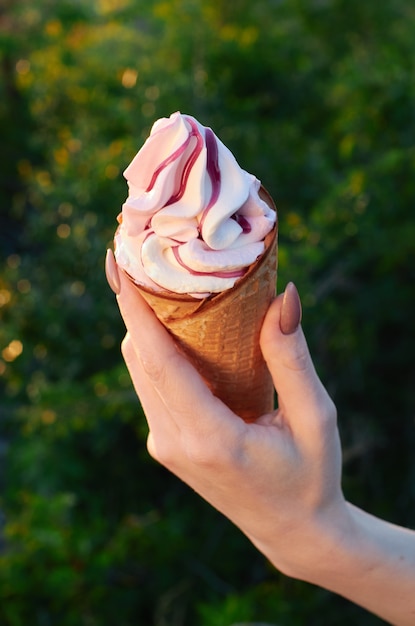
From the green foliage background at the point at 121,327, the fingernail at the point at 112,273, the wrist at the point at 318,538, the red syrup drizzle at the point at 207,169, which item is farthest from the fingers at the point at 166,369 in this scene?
the green foliage background at the point at 121,327

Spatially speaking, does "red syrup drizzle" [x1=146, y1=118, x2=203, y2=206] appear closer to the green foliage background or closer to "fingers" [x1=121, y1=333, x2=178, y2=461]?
"fingers" [x1=121, y1=333, x2=178, y2=461]

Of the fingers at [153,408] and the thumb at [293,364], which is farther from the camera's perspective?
the fingers at [153,408]

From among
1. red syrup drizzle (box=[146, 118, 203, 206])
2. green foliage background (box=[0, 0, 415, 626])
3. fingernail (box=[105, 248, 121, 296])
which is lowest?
green foliage background (box=[0, 0, 415, 626])

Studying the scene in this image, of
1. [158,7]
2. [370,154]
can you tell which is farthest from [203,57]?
[370,154]

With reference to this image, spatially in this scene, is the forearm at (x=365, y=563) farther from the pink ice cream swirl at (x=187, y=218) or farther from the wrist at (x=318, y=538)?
the pink ice cream swirl at (x=187, y=218)

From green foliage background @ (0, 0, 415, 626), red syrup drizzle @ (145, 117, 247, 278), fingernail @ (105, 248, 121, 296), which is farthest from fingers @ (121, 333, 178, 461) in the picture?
green foliage background @ (0, 0, 415, 626)

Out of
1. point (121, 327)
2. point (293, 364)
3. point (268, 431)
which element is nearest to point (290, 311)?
point (293, 364)

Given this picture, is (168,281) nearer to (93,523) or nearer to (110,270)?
(110,270)
